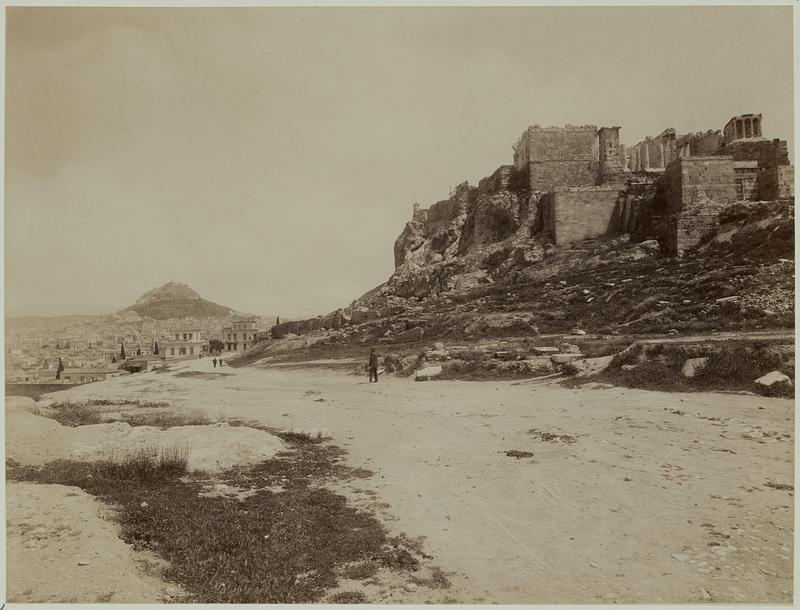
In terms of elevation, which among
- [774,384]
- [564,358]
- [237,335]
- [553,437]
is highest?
[564,358]

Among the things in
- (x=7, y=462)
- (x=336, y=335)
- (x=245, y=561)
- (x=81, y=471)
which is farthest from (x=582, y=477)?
(x=336, y=335)

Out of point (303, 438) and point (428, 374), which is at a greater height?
point (428, 374)

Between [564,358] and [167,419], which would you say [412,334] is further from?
[167,419]

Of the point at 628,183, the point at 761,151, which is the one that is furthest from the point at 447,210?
the point at 761,151

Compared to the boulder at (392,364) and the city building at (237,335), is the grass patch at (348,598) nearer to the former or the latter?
the boulder at (392,364)

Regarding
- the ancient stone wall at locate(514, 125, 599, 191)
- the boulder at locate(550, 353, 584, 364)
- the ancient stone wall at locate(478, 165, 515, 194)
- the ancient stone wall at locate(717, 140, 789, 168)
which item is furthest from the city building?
the boulder at locate(550, 353, 584, 364)

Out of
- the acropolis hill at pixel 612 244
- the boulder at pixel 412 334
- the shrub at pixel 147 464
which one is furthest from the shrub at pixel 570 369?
the boulder at pixel 412 334

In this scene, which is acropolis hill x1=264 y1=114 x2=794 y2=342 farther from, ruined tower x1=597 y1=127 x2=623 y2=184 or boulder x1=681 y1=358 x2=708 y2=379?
boulder x1=681 y1=358 x2=708 y2=379
